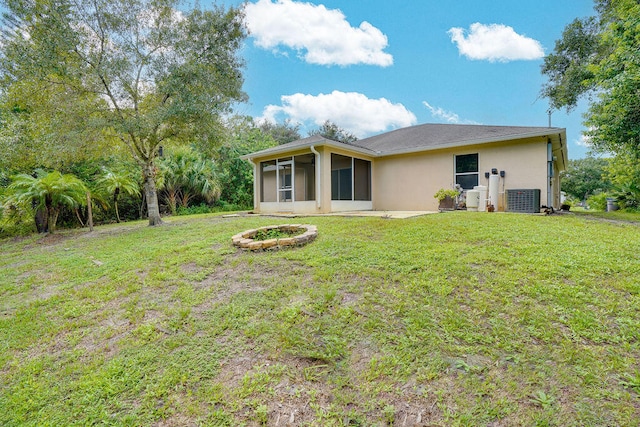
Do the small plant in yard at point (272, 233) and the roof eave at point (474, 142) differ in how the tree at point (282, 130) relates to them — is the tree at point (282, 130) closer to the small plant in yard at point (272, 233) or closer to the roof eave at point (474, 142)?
the roof eave at point (474, 142)

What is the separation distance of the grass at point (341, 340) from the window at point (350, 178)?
21.1 ft

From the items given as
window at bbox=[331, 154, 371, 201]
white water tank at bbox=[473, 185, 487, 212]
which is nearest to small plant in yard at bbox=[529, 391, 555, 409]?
white water tank at bbox=[473, 185, 487, 212]

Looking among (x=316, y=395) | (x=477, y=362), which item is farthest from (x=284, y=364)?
(x=477, y=362)

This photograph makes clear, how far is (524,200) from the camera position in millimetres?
8508

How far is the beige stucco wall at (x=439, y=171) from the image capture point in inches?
343

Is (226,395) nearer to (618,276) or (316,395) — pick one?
(316,395)

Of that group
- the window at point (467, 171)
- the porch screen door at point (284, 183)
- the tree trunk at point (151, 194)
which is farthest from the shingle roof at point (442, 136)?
the tree trunk at point (151, 194)

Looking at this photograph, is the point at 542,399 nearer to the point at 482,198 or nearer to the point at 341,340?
the point at 341,340

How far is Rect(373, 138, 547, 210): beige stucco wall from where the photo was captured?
8.72 m

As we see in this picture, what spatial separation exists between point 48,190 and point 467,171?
1226 cm

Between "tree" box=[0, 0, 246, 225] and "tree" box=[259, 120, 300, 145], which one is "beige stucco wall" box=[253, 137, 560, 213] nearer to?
"tree" box=[0, 0, 246, 225]

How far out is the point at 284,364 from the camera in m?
2.18

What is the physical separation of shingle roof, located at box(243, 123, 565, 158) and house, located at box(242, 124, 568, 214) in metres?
0.03

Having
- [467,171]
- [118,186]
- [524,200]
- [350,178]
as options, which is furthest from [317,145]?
[118,186]
